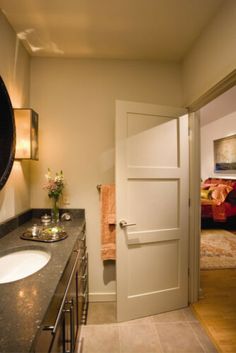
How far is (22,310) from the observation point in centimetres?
74

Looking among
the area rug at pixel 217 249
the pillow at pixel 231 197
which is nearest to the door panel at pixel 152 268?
the area rug at pixel 217 249

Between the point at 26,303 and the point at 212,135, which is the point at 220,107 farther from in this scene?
the point at 26,303

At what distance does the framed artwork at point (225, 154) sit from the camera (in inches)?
203

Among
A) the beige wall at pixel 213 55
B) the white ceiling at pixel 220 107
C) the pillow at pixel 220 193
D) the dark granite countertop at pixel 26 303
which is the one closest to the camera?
the dark granite countertop at pixel 26 303

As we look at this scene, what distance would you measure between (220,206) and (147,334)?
3461mm

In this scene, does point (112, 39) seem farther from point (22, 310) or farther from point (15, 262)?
point (22, 310)

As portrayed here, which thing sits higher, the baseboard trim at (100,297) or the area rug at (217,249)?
the area rug at (217,249)

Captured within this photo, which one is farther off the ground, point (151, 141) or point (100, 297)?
point (151, 141)

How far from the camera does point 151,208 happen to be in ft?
6.64

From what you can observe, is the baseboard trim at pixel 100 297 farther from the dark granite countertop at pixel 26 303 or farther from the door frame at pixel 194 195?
the dark granite countertop at pixel 26 303

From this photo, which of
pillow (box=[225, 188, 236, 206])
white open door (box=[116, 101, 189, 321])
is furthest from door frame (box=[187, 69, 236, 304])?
pillow (box=[225, 188, 236, 206])

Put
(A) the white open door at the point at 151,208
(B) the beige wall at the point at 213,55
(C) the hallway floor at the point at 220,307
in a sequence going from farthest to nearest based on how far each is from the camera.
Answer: (A) the white open door at the point at 151,208
(C) the hallway floor at the point at 220,307
(B) the beige wall at the point at 213,55

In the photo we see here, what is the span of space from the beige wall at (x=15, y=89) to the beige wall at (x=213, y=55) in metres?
1.61

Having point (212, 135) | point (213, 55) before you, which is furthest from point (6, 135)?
point (212, 135)
